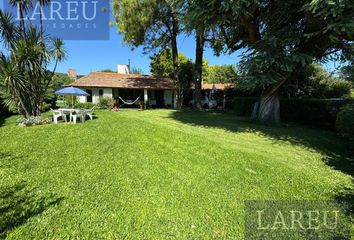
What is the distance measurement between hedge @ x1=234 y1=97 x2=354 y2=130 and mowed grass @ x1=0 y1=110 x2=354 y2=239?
15.7 feet

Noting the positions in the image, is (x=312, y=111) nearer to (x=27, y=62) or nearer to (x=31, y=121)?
(x=31, y=121)

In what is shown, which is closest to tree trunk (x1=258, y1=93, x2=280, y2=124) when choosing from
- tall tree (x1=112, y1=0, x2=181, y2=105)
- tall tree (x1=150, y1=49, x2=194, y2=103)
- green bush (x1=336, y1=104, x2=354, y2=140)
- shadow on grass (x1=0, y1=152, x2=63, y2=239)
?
green bush (x1=336, y1=104, x2=354, y2=140)

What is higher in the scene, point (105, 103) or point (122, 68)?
point (122, 68)

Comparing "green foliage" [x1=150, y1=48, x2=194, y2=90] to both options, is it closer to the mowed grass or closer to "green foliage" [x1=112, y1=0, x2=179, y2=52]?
"green foliage" [x1=112, y1=0, x2=179, y2=52]

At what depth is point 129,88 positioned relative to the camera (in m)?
22.7

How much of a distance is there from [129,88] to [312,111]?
55.9 ft

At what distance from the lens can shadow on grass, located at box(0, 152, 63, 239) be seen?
2.84m

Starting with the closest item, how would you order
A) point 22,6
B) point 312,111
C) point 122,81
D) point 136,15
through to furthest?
point 22,6 → point 312,111 → point 136,15 → point 122,81

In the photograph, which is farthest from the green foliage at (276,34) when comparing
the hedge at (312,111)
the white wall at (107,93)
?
the white wall at (107,93)

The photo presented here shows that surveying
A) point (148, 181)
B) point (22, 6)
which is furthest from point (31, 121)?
point (148, 181)

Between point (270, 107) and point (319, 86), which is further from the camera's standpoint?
point (319, 86)

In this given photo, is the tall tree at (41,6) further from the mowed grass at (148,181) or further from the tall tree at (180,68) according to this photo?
the tall tree at (180,68)

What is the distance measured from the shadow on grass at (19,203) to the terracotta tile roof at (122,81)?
18.7 meters

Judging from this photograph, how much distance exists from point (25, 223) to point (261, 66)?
8.78m
